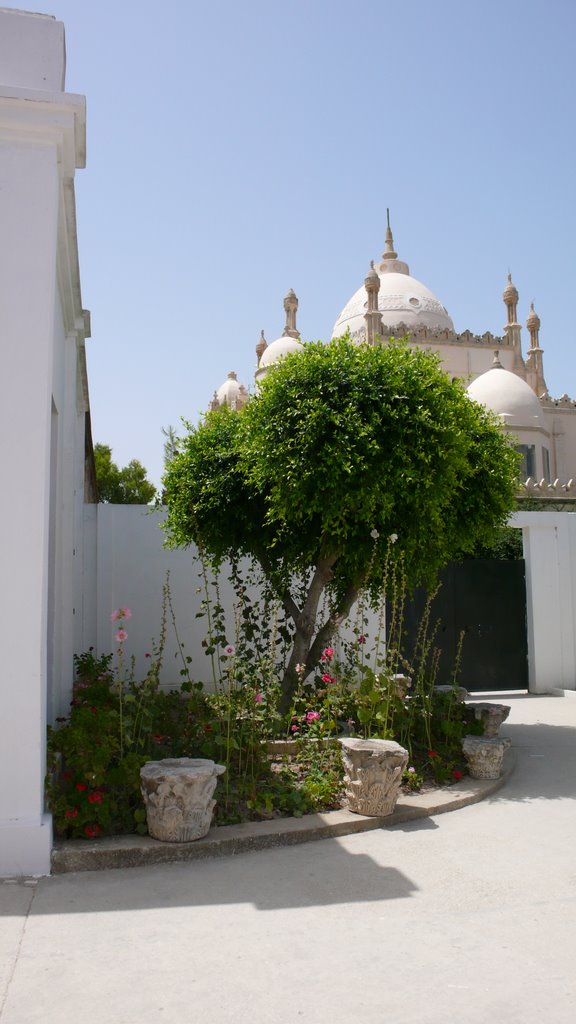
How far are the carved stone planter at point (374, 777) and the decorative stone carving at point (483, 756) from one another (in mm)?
1338

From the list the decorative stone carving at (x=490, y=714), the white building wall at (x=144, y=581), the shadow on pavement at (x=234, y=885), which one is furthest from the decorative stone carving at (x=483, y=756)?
the white building wall at (x=144, y=581)

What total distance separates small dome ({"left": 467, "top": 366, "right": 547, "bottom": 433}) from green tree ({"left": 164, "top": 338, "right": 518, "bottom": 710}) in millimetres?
23922

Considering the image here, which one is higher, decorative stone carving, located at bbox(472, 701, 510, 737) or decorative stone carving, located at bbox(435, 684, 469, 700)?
decorative stone carving, located at bbox(435, 684, 469, 700)

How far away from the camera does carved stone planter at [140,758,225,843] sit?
461cm

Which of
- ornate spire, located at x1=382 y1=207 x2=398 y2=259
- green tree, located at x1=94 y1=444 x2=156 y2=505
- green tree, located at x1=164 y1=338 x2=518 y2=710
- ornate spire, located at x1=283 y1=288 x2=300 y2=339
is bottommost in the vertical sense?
green tree, located at x1=164 y1=338 x2=518 y2=710

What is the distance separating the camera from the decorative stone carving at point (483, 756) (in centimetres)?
657

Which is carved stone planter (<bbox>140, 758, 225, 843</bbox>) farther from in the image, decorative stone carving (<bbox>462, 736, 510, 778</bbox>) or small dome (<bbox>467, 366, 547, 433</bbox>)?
small dome (<bbox>467, 366, 547, 433</bbox>)

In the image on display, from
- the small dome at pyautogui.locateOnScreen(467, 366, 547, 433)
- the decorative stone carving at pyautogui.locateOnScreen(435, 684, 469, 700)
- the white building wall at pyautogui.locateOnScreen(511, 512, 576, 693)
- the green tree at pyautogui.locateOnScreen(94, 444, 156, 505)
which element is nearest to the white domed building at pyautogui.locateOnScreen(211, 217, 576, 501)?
the small dome at pyautogui.locateOnScreen(467, 366, 547, 433)

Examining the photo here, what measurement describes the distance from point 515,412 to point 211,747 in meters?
27.8

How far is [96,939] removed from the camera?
3.54 meters

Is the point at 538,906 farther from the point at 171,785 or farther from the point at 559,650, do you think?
the point at 559,650

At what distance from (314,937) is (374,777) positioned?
182 cm

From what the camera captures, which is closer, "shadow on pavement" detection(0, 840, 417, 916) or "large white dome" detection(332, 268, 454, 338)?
"shadow on pavement" detection(0, 840, 417, 916)

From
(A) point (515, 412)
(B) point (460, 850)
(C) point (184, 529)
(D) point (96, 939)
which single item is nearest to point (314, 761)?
(B) point (460, 850)
